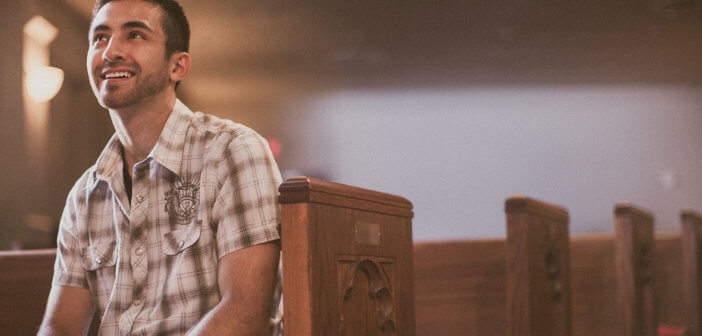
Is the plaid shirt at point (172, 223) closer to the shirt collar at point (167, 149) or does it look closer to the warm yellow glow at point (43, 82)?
the shirt collar at point (167, 149)

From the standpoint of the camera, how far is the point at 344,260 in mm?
1062

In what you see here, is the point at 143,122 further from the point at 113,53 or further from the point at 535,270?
the point at 535,270

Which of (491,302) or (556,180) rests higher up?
(556,180)

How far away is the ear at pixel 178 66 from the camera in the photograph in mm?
1441

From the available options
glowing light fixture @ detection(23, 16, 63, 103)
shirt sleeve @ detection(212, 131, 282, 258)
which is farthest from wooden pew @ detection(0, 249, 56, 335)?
glowing light fixture @ detection(23, 16, 63, 103)

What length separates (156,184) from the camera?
4.49 ft

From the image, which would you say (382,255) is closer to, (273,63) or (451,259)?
(451,259)

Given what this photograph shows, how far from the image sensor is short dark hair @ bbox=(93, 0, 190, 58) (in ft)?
4.70

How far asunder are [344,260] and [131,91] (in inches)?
23.2

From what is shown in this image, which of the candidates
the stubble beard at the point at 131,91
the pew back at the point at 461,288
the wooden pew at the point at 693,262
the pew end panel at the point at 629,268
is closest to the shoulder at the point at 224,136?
the stubble beard at the point at 131,91

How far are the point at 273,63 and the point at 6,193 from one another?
3037mm

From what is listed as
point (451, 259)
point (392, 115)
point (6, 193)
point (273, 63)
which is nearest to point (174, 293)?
point (451, 259)

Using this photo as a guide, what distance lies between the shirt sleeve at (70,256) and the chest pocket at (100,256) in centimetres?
3

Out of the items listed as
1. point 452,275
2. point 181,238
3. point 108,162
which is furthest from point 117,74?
point 452,275
